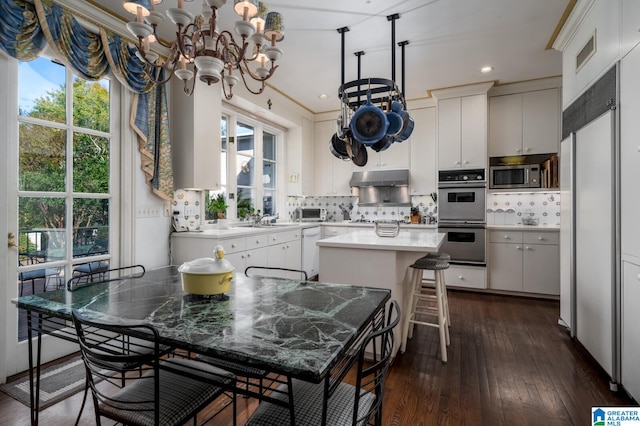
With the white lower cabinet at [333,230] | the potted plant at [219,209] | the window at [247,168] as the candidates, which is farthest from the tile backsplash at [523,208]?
the potted plant at [219,209]

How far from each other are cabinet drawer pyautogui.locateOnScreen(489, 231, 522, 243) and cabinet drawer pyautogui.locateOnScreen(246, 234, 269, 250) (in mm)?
Result: 2866

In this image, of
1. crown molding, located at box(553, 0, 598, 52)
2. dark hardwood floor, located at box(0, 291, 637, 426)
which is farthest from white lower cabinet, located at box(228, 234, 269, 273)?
crown molding, located at box(553, 0, 598, 52)

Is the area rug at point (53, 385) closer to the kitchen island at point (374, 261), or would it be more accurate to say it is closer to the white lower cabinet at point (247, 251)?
the white lower cabinet at point (247, 251)

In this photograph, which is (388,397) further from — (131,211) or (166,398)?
(131,211)

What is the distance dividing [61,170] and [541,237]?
4912 millimetres

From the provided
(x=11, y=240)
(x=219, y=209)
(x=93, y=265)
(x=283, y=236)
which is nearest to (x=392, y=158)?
(x=283, y=236)

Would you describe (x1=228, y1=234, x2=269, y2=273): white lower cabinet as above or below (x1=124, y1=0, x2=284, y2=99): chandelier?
below

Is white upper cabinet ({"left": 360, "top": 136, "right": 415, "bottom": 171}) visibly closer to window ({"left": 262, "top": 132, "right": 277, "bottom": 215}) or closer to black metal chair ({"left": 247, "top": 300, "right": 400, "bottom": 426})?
window ({"left": 262, "top": 132, "right": 277, "bottom": 215})

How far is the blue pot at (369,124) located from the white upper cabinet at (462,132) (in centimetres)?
227

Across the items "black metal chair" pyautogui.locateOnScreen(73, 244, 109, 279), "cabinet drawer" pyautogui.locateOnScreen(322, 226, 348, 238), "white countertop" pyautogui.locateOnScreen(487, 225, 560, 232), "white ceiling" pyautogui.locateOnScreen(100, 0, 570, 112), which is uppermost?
"white ceiling" pyautogui.locateOnScreen(100, 0, 570, 112)

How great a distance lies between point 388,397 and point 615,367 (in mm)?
1422

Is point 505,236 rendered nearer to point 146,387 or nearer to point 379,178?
point 379,178

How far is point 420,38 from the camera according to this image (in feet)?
10.3

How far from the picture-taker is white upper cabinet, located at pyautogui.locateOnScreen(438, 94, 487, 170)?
424 cm
